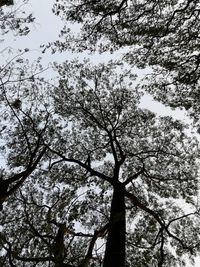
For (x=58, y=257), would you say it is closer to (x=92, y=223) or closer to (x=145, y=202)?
(x=92, y=223)

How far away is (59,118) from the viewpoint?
10.5 metres

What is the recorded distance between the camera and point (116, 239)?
6.90 metres

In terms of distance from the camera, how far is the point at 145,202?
424 inches

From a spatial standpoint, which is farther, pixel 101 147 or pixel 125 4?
pixel 101 147

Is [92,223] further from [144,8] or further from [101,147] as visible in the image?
[144,8]

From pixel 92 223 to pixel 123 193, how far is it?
247 cm

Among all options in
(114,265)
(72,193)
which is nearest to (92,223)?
(72,193)

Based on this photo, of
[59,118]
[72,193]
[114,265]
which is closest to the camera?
[114,265]

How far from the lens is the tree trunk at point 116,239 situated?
254 inches

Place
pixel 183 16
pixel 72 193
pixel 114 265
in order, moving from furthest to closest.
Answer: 1. pixel 72 193
2. pixel 183 16
3. pixel 114 265

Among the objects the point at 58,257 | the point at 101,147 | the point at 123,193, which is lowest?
the point at 58,257

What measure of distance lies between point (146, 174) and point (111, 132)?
Answer: 5.27ft

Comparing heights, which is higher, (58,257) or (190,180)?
(190,180)

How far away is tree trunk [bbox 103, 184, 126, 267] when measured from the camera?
21.1ft
